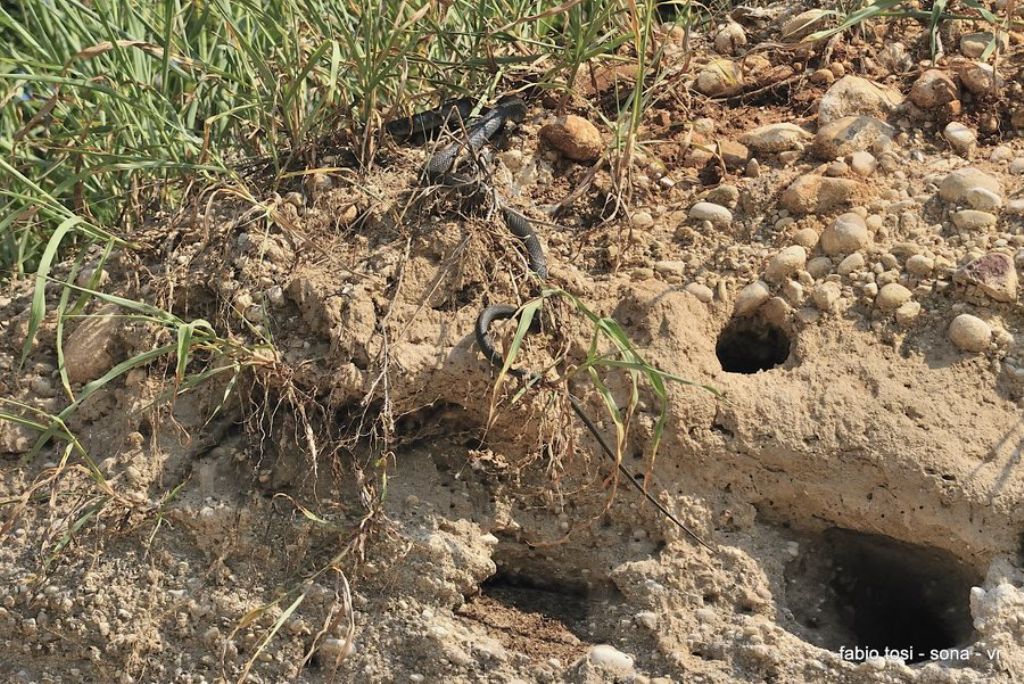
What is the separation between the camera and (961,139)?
9.99 ft

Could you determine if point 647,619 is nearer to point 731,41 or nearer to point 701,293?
point 701,293

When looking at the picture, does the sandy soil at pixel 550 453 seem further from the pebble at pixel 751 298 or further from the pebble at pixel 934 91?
the pebble at pixel 934 91

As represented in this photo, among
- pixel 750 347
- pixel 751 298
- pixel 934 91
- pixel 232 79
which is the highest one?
pixel 232 79

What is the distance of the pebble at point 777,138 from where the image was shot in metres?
3.10

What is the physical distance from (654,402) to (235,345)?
2.91ft

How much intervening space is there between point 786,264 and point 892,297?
239 mm

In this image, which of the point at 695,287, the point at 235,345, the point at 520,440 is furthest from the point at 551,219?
the point at 235,345

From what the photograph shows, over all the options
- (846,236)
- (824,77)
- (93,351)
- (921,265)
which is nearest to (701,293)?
(846,236)

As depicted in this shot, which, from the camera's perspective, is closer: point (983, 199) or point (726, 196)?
point (983, 199)

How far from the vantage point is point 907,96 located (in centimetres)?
316

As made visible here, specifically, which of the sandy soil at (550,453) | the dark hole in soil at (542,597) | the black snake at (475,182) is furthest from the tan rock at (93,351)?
the dark hole in soil at (542,597)

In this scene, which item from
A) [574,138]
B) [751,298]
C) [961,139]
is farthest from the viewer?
[574,138]

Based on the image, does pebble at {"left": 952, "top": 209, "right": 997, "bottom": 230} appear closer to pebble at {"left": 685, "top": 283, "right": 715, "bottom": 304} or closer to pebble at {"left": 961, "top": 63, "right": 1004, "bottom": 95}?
pebble at {"left": 961, "top": 63, "right": 1004, "bottom": 95}

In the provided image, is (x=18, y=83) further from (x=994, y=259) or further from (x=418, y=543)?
(x=994, y=259)
